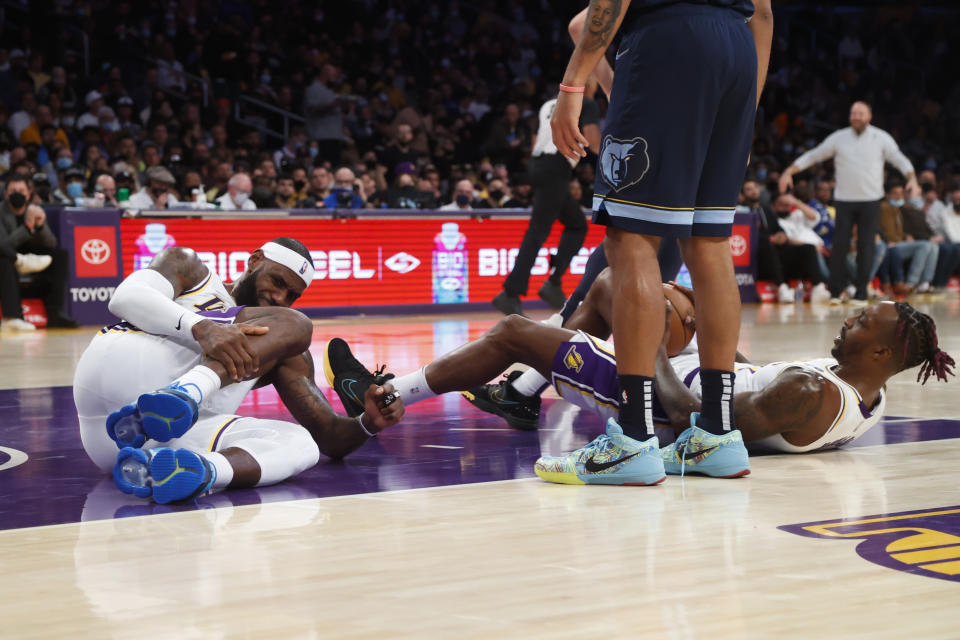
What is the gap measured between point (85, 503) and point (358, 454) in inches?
40.7

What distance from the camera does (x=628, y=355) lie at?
339 cm

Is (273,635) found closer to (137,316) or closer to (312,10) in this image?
(137,316)

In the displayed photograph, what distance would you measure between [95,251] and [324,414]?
678 cm

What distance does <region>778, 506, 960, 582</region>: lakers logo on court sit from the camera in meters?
2.42

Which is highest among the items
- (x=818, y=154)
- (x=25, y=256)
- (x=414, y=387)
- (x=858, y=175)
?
(x=818, y=154)

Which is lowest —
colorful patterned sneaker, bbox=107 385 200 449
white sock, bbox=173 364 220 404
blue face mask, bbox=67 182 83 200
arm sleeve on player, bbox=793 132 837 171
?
colorful patterned sneaker, bbox=107 385 200 449

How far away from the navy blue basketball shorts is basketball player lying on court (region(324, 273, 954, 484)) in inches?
23.3

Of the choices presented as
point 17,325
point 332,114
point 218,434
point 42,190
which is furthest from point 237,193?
point 218,434

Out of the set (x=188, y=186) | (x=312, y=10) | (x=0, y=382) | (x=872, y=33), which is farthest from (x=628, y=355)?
(x=872, y=33)

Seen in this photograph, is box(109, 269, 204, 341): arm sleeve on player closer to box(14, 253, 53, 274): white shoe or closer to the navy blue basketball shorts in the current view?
the navy blue basketball shorts

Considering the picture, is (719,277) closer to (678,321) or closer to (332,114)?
(678,321)

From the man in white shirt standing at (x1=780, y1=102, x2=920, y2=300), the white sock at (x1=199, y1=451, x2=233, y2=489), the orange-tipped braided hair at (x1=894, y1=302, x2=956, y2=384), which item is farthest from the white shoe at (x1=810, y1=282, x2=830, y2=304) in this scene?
the white sock at (x1=199, y1=451, x2=233, y2=489)

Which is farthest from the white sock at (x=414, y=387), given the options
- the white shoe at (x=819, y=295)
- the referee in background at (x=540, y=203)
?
the white shoe at (x=819, y=295)

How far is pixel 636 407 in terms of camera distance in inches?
132
